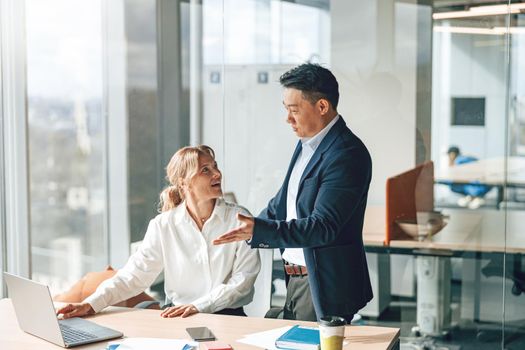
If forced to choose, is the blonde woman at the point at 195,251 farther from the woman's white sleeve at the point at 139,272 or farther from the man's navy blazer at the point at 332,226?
the man's navy blazer at the point at 332,226

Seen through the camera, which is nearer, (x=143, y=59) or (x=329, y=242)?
(x=329, y=242)

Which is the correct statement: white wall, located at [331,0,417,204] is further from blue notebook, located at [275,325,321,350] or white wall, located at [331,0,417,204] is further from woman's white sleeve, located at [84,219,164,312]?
blue notebook, located at [275,325,321,350]

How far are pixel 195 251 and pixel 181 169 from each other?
0.37m

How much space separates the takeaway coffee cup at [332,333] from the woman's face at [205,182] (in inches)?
43.9

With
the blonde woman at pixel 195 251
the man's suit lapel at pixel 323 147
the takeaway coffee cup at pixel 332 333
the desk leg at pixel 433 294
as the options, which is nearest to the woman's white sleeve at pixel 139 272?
the blonde woman at pixel 195 251

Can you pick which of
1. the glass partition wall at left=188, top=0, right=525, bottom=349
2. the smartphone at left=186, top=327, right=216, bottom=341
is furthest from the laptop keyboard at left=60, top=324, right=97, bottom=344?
the glass partition wall at left=188, top=0, right=525, bottom=349

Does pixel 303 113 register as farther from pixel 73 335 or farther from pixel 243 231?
pixel 73 335

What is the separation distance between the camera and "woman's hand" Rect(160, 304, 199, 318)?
318 cm

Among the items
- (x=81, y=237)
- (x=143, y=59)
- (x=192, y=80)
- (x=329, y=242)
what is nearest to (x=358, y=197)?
(x=329, y=242)

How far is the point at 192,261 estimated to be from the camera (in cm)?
353

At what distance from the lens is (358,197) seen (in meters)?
3.22

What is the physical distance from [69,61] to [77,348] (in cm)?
350

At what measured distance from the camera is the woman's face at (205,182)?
3.50 metres

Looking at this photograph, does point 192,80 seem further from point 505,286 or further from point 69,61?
point 505,286
